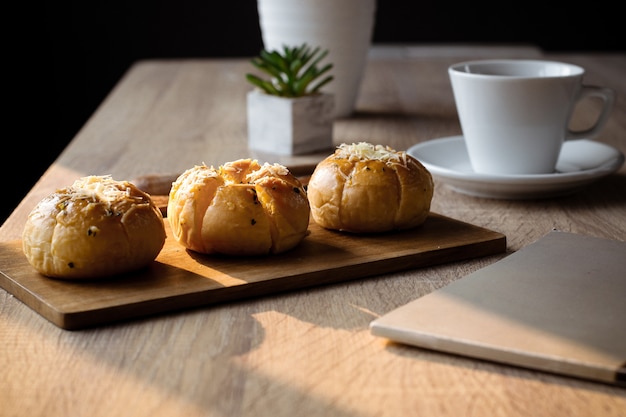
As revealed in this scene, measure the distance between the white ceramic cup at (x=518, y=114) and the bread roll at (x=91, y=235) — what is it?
539 millimetres

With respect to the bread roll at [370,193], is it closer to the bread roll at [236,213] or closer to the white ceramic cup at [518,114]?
the bread roll at [236,213]

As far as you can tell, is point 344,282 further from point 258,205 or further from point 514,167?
point 514,167

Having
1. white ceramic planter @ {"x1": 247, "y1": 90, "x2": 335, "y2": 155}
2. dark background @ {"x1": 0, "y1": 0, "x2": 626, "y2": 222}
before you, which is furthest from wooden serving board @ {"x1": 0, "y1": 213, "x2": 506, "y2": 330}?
dark background @ {"x1": 0, "y1": 0, "x2": 626, "y2": 222}

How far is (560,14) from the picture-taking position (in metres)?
4.22

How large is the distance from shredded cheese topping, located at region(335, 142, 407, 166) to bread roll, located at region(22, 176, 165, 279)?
9.8 inches

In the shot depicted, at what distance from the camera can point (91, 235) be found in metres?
0.78

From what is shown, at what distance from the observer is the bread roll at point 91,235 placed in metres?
0.78

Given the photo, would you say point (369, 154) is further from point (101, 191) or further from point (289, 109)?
point (289, 109)

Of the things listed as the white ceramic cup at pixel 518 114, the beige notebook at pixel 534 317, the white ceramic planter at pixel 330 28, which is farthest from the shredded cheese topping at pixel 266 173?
the white ceramic planter at pixel 330 28

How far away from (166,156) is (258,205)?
649 mm

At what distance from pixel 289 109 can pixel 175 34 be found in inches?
109

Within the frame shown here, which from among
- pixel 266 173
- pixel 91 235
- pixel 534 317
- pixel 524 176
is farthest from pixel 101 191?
pixel 524 176

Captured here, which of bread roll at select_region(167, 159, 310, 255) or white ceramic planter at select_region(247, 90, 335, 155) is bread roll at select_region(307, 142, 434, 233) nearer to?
bread roll at select_region(167, 159, 310, 255)

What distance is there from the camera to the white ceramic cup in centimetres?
114
